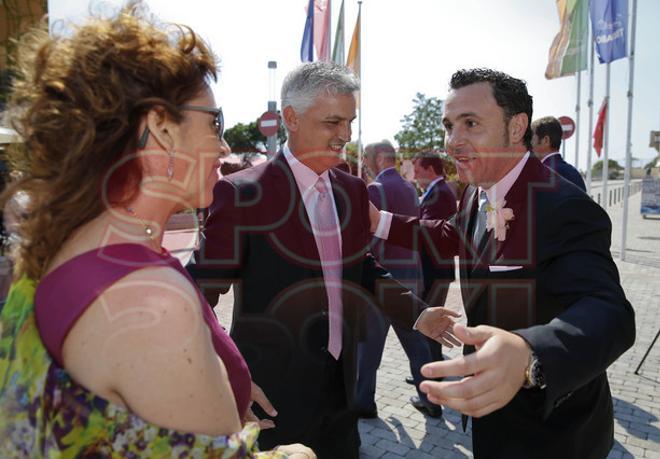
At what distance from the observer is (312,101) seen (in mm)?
2635

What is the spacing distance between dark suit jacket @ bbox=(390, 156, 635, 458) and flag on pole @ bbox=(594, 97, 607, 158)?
12.6 metres

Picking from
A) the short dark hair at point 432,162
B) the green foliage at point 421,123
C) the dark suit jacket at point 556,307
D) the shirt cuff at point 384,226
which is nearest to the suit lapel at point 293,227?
the shirt cuff at point 384,226

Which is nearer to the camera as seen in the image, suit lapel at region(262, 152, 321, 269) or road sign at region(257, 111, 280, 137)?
suit lapel at region(262, 152, 321, 269)

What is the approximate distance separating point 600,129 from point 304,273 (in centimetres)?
1384

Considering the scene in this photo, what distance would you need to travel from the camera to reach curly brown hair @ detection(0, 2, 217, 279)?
3.89ft

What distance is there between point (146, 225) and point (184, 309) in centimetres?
38

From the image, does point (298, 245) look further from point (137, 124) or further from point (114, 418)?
point (114, 418)

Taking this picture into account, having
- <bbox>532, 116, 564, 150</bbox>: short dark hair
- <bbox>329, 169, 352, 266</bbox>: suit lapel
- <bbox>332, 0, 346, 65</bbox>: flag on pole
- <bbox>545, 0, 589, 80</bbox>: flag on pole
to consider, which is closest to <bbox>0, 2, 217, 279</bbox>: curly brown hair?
<bbox>329, 169, 352, 266</bbox>: suit lapel

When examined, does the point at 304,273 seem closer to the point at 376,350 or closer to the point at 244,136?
the point at 376,350

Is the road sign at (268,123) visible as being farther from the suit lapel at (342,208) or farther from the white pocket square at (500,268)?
the white pocket square at (500,268)

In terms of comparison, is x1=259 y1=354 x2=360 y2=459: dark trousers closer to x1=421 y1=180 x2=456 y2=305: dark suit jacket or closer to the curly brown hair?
the curly brown hair

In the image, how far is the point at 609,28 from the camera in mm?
11242

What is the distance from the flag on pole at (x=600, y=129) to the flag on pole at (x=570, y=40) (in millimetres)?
1248

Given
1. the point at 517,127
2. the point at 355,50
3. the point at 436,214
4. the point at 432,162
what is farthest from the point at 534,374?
the point at 355,50
